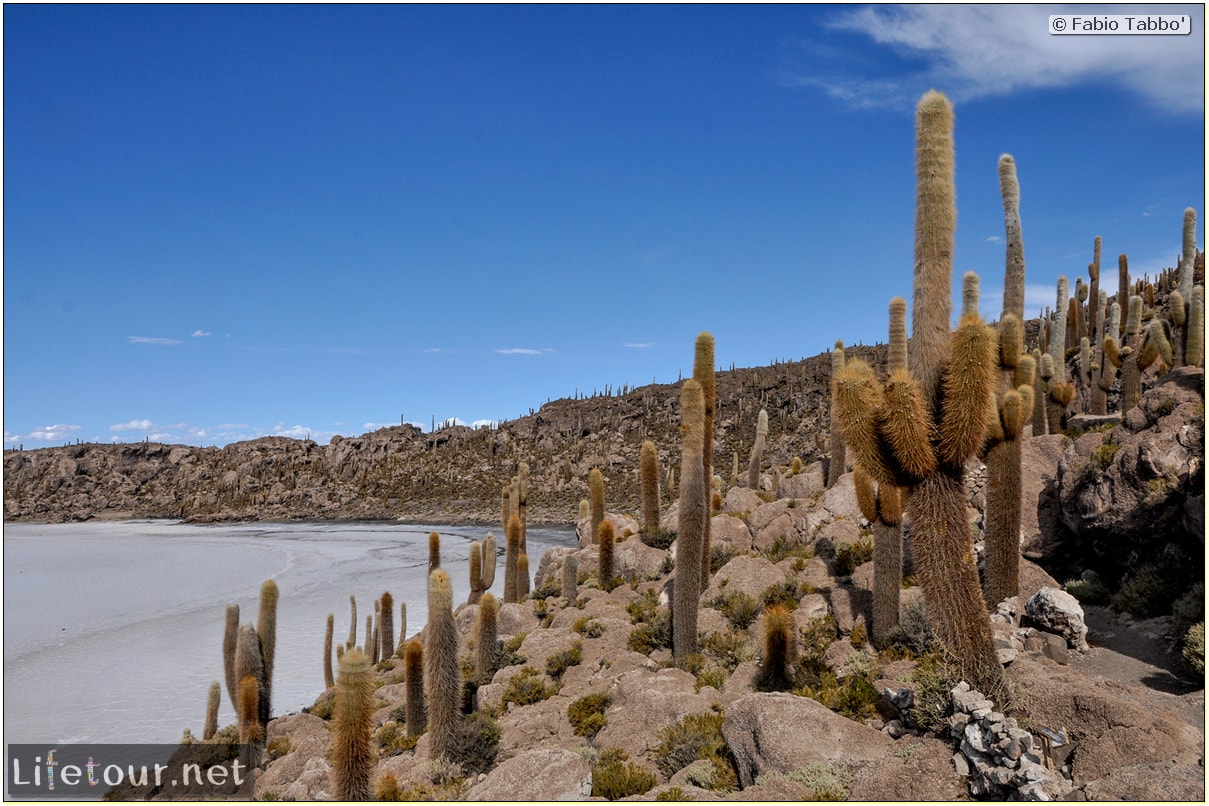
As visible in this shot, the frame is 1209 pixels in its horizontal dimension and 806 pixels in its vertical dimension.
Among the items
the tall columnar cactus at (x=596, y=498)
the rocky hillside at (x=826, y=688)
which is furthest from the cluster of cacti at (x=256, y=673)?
the tall columnar cactus at (x=596, y=498)

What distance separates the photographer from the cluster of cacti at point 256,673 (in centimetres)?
1318

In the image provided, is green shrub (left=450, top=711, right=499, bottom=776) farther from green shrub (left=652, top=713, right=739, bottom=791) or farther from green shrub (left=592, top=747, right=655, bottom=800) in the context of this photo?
green shrub (left=652, top=713, right=739, bottom=791)

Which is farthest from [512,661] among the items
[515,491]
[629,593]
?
[515,491]

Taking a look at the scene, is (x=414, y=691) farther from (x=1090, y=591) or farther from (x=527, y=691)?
(x=1090, y=591)

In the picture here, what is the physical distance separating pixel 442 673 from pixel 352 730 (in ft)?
9.26

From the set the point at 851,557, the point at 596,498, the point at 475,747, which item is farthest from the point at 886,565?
the point at 596,498

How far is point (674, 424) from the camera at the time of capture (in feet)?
255

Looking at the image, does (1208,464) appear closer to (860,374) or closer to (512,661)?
(860,374)

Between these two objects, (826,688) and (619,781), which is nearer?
(619,781)

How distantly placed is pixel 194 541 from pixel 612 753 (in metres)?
63.7

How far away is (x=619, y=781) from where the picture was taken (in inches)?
325

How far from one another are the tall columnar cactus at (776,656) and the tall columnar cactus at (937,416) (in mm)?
3194

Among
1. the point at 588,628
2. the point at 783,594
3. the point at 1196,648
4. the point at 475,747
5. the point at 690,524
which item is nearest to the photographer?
the point at 1196,648

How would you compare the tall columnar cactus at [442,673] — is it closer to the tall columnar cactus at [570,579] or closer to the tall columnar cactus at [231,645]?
the tall columnar cactus at [231,645]
